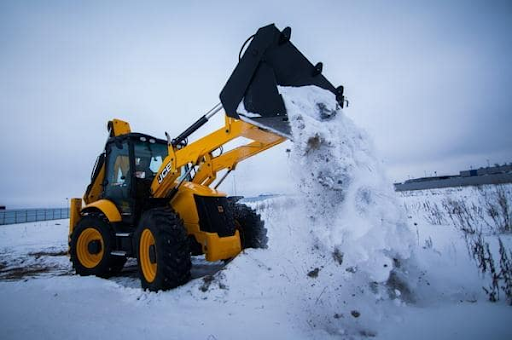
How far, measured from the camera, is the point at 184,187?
183 inches

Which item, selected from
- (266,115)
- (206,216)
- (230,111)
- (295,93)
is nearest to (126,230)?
(206,216)

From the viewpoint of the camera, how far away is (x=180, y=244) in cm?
352

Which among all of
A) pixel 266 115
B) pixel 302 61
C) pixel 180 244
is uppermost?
pixel 302 61

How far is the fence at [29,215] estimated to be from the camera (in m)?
23.0

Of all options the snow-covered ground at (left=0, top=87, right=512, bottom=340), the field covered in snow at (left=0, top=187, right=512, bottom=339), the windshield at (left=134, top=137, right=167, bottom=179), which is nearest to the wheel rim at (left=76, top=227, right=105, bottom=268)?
the field covered in snow at (left=0, top=187, right=512, bottom=339)

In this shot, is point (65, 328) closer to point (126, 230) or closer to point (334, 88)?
point (126, 230)

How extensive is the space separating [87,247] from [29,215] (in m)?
28.4

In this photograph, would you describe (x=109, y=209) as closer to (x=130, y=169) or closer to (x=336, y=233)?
(x=130, y=169)

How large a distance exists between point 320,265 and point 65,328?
2.73 metres

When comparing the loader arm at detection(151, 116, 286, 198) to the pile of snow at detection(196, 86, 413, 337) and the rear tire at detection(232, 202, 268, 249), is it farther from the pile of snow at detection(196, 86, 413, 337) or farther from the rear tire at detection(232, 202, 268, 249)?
the rear tire at detection(232, 202, 268, 249)

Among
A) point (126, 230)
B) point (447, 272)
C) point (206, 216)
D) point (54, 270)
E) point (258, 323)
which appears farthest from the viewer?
point (54, 270)

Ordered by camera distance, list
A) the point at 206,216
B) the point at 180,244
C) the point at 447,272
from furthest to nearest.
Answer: the point at 206,216
the point at 180,244
the point at 447,272

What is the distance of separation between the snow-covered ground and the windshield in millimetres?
2072

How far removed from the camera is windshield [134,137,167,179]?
4871 millimetres
